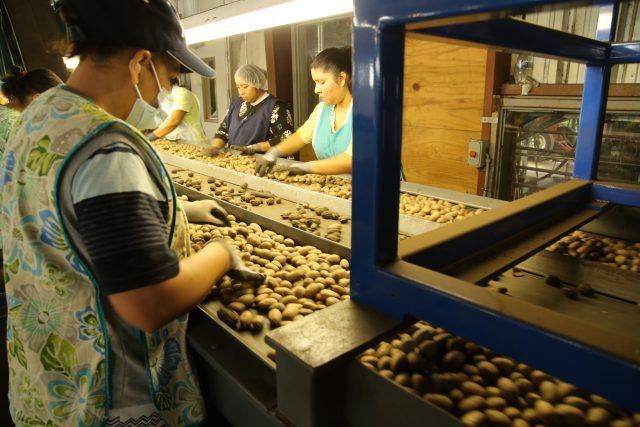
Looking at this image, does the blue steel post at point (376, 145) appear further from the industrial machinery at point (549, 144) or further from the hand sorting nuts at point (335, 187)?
the industrial machinery at point (549, 144)

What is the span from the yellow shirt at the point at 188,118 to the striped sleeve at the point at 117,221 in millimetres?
4222

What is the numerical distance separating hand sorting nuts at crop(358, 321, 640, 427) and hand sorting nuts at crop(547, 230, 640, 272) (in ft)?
2.77

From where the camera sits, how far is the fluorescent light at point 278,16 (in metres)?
2.21

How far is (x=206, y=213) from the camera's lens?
213cm

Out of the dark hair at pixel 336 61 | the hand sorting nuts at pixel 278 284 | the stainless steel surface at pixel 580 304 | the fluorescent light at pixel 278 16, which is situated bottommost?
the hand sorting nuts at pixel 278 284

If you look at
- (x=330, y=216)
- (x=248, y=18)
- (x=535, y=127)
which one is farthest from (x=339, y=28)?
(x=330, y=216)

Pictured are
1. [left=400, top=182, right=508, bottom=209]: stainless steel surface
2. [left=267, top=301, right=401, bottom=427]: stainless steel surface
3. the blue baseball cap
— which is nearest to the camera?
[left=267, top=301, right=401, bottom=427]: stainless steel surface

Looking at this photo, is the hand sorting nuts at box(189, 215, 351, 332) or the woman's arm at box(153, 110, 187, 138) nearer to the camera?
the hand sorting nuts at box(189, 215, 351, 332)

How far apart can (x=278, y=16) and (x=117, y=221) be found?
1965 millimetres

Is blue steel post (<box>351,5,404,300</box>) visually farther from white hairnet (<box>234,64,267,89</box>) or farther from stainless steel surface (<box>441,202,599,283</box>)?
white hairnet (<box>234,64,267,89</box>)

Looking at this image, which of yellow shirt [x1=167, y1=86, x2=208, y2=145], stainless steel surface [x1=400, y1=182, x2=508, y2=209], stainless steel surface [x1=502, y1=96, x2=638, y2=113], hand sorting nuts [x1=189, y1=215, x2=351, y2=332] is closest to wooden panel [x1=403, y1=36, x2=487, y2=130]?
stainless steel surface [x1=502, y1=96, x2=638, y2=113]

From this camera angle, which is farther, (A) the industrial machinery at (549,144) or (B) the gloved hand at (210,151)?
(B) the gloved hand at (210,151)

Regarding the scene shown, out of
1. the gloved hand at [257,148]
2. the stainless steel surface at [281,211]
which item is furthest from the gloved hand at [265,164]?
the gloved hand at [257,148]

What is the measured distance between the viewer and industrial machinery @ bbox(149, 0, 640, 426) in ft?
2.38
